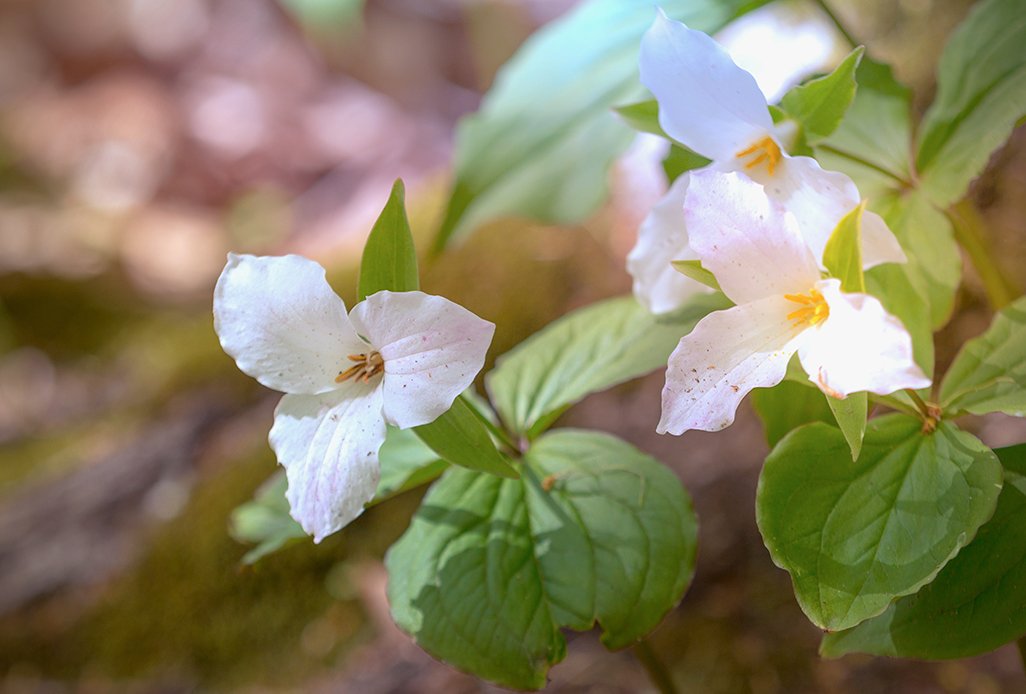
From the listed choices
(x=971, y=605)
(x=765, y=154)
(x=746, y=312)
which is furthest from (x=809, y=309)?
(x=971, y=605)

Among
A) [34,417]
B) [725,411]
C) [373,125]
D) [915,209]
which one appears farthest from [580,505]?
[373,125]

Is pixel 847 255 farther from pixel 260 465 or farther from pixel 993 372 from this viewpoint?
pixel 260 465

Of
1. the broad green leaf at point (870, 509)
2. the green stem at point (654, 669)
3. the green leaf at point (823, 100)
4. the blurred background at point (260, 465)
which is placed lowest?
the blurred background at point (260, 465)

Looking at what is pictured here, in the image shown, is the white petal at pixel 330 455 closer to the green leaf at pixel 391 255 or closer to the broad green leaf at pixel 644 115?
the green leaf at pixel 391 255

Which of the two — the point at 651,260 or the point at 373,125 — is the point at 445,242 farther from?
the point at 373,125

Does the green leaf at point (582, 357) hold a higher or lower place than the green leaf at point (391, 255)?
lower

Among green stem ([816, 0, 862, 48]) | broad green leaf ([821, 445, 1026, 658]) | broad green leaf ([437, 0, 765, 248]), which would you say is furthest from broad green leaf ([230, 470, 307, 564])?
green stem ([816, 0, 862, 48])

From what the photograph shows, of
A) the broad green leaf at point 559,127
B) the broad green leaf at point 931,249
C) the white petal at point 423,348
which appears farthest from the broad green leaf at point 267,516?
the broad green leaf at point 931,249
